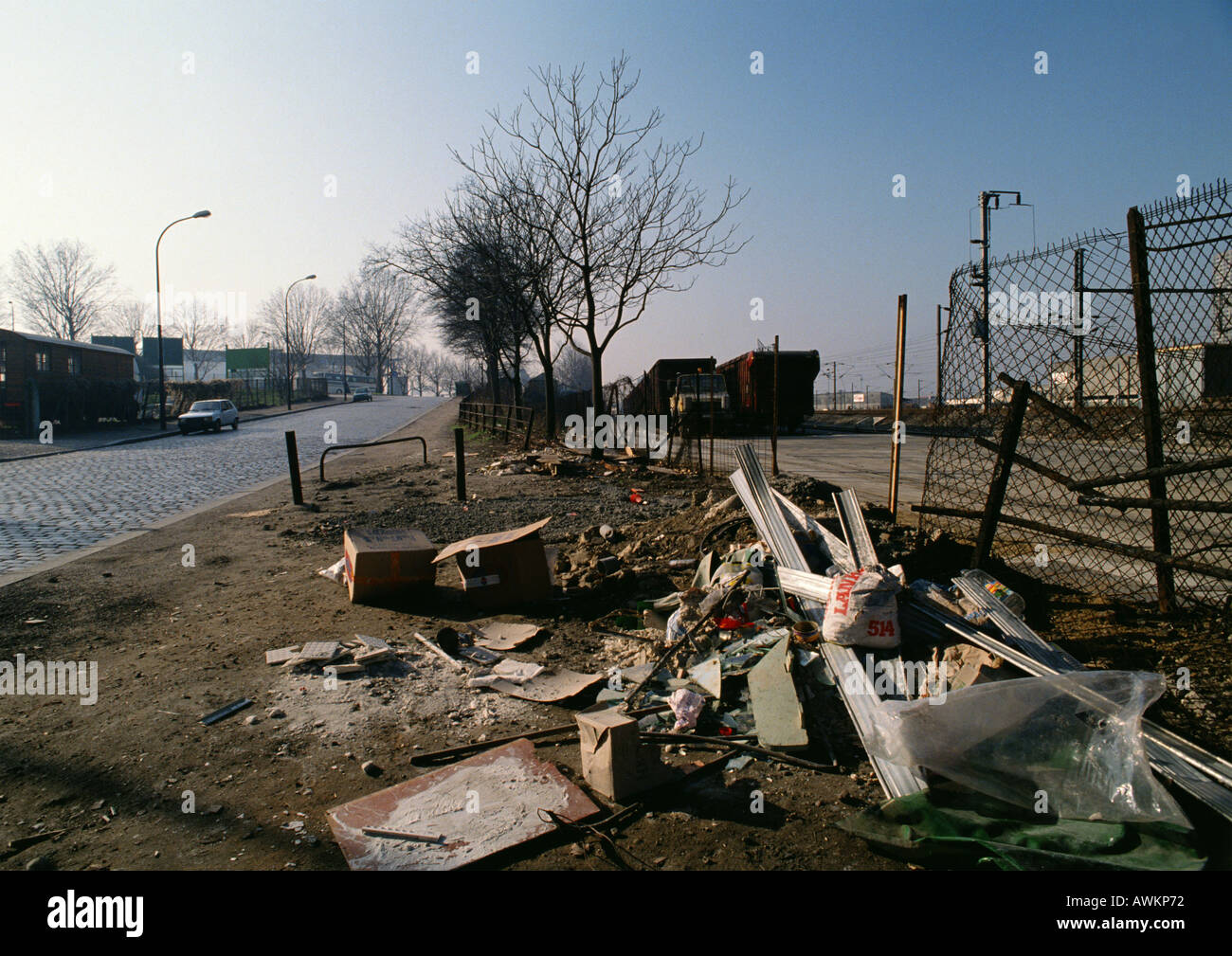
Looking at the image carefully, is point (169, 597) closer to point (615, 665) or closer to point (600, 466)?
point (615, 665)

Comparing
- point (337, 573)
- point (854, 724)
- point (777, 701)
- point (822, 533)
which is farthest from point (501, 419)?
point (854, 724)

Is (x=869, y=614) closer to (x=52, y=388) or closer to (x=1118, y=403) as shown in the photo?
(x=1118, y=403)

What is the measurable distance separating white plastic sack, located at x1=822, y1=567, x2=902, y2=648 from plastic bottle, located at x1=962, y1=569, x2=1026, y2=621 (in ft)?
2.62

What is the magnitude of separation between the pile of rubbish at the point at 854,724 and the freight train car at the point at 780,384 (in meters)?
20.9

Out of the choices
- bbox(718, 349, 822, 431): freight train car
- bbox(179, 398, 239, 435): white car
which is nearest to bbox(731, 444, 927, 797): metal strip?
bbox(718, 349, 822, 431): freight train car

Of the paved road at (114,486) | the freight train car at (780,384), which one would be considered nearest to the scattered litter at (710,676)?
the paved road at (114,486)

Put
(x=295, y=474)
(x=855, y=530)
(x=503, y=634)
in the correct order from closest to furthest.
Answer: (x=503, y=634) < (x=855, y=530) < (x=295, y=474)

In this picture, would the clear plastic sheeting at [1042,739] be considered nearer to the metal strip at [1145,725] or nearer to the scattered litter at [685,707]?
the metal strip at [1145,725]

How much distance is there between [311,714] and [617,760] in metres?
1.89

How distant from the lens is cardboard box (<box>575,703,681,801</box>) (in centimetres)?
301

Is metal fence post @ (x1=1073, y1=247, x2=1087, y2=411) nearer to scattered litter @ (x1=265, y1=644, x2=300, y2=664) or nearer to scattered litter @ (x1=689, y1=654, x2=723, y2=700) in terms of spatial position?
scattered litter @ (x1=689, y1=654, x2=723, y2=700)

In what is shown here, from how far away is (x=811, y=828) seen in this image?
283 cm

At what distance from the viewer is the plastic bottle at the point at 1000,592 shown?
4281 millimetres

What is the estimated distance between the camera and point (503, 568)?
5.91 m
